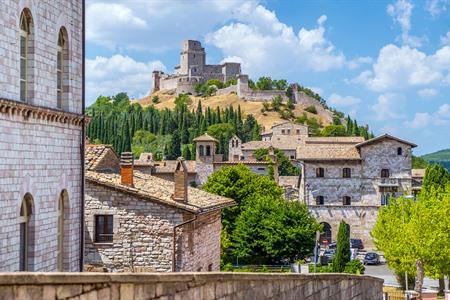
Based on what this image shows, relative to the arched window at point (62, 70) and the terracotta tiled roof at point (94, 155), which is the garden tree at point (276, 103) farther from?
the arched window at point (62, 70)

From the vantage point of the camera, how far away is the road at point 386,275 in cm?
4704

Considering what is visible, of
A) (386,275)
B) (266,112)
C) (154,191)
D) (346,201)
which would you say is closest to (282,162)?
(346,201)

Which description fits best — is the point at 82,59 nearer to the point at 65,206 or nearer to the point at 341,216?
the point at 65,206

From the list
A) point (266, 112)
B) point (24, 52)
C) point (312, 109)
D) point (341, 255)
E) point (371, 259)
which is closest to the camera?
point (24, 52)

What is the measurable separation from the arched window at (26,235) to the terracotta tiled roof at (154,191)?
917cm

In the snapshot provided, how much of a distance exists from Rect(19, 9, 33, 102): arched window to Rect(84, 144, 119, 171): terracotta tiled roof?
1208 centimetres

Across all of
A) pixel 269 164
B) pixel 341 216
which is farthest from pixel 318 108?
pixel 341 216

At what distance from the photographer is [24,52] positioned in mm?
14812

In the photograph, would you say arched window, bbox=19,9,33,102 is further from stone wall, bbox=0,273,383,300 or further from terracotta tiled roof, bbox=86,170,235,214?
terracotta tiled roof, bbox=86,170,235,214

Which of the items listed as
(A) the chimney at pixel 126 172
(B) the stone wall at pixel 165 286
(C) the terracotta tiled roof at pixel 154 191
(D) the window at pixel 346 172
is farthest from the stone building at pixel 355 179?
(B) the stone wall at pixel 165 286

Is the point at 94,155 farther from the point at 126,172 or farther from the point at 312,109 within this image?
the point at 312,109

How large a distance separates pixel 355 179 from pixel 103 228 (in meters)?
46.0

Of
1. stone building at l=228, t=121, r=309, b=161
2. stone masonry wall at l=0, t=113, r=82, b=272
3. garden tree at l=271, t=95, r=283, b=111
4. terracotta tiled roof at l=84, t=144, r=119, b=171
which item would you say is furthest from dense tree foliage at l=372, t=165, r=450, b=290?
garden tree at l=271, t=95, r=283, b=111

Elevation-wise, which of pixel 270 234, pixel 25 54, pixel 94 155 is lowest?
pixel 270 234
